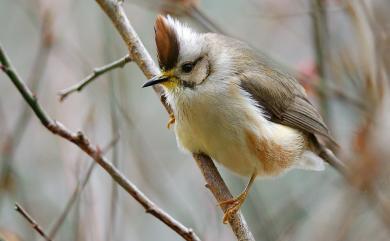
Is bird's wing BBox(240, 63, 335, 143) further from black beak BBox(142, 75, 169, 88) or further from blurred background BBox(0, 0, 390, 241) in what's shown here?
black beak BBox(142, 75, 169, 88)

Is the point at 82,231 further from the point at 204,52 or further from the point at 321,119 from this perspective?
the point at 321,119

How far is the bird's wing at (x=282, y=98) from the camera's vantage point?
361cm

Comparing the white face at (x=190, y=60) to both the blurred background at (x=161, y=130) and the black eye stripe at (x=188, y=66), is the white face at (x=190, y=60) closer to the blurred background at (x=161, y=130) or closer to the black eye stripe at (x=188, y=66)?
the black eye stripe at (x=188, y=66)

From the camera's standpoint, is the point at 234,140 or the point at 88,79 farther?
the point at 234,140

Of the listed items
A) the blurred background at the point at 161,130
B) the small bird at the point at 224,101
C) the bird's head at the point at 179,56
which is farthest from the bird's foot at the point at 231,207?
the bird's head at the point at 179,56

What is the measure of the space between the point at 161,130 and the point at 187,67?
2934mm

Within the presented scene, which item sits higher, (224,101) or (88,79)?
(88,79)

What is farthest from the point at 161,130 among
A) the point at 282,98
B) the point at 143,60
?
the point at 143,60

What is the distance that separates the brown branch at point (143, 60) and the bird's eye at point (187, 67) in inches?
5.6

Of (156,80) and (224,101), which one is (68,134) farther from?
(224,101)

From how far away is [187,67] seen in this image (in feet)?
11.0

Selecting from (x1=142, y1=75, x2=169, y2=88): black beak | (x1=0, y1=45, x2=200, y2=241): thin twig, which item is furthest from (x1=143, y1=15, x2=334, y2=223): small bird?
(x1=0, y1=45, x2=200, y2=241): thin twig

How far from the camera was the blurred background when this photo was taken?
2.35 metres

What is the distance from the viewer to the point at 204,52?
3.47 metres
